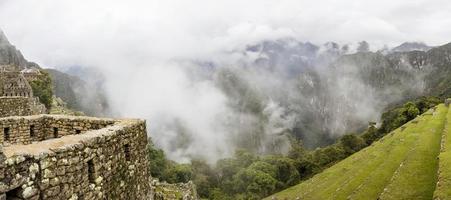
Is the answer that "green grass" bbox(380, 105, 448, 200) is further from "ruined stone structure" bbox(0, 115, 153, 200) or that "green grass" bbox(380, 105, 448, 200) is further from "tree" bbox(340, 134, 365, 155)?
"tree" bbox(340, 134, 365, 155)

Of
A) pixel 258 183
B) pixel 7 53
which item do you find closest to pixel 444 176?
pixel 258 183

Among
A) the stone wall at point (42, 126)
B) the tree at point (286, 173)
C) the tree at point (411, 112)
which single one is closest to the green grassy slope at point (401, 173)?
the stone wall at point (42, 126)

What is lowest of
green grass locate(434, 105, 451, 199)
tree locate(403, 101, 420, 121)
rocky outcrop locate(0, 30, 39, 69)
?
tree locate(403, 101, 420, 121)

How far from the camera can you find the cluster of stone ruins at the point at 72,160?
237 inches

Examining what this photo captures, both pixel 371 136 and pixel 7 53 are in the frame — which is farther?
pixel 7 53

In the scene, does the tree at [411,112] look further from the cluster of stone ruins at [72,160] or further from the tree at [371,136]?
the cluster of stone ruins at [72,160]

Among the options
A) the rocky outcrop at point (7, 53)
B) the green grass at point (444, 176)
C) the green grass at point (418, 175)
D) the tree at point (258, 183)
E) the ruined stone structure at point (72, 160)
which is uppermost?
the rocky outcrop at point (7, 53)

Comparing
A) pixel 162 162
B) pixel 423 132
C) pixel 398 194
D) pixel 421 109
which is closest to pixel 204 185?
pixel 162 162

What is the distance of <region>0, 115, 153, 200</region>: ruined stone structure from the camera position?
6.02 m

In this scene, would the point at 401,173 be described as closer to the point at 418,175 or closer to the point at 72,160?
the point at 418,175

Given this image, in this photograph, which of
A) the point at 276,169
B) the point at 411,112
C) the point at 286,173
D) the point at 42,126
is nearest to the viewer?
the point at 42,126

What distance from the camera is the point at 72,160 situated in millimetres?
7344

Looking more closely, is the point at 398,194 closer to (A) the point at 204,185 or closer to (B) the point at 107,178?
(B) the point at 107,178

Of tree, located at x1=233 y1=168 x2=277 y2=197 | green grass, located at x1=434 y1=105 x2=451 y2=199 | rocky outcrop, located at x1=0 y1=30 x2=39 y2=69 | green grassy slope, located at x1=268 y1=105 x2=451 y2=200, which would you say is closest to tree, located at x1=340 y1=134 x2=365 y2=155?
tree, located at x1=233 y1=168 x2=277 y2=197
